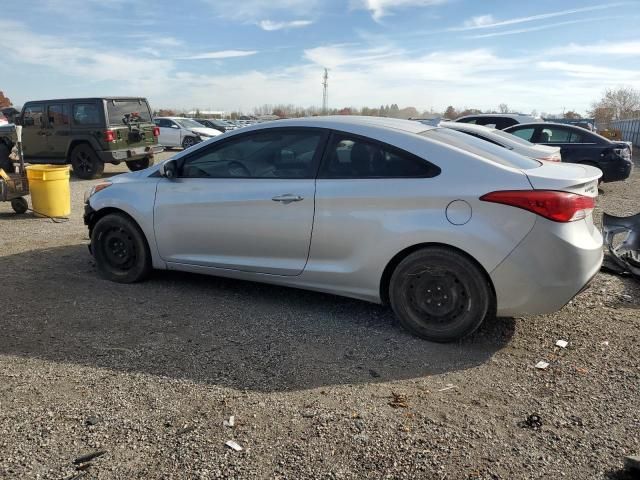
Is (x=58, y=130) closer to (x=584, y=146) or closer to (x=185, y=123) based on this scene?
(x=185, y=123)

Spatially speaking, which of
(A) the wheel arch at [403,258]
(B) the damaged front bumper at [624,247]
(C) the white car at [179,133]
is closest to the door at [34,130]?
(C) the white car at [179,133]

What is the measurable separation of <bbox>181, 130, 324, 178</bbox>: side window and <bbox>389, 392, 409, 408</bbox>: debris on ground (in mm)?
1817

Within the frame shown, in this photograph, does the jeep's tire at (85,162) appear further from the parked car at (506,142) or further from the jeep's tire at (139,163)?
the parked car at (506,142)

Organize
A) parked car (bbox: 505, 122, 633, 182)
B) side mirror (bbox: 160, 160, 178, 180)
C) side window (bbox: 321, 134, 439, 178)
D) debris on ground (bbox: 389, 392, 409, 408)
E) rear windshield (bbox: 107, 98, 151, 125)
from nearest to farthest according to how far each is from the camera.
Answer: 1. debris on ground (bbox: 389, 392, 409, 408)
2. side window (bbox: 321, 134, 439, 178)
3. side mirror (bbox: 160, 160, 178, 180)
4. parked car (bbox: 505, 122, 633, 182)
5. rear windshield (bbox: 107, 98, 151, 125)

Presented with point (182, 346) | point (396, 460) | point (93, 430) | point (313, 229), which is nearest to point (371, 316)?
point (313, 229)

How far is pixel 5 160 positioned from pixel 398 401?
1378 cm

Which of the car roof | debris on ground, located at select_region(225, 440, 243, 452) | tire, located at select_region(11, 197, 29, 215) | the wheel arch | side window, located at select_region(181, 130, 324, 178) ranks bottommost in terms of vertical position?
debris on ground, located at select_region(225, 440, 243, 452)

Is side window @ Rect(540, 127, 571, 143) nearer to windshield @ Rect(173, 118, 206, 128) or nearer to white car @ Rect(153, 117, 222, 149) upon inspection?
white car @ Rect(153, 117, 222, 149)

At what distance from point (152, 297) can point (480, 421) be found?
304cm

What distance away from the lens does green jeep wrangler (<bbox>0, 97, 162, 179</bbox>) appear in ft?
41.3

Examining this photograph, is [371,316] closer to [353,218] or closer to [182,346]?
[353,218]

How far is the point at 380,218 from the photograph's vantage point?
3857 millimetres

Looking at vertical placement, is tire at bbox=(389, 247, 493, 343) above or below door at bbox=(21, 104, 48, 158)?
below

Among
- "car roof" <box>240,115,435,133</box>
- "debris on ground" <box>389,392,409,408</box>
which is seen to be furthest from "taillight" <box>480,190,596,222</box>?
"debris on ground" <box>389,392,409,408</box>
